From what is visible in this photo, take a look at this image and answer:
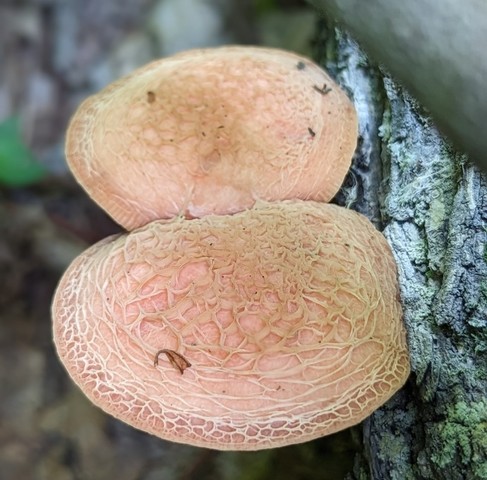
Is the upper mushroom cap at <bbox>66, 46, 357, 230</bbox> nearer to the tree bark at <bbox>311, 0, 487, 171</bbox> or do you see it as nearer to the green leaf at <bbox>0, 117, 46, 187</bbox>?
the tree bark at <bbox>311, 0, 487, 171</bbox>

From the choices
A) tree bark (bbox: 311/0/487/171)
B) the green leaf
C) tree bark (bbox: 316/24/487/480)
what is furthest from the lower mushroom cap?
the green leaf

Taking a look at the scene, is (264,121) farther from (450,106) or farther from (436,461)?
(450,106)

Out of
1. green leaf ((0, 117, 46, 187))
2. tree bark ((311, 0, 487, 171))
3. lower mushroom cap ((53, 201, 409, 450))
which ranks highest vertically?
tree bark ((311, 0, 487, 171))

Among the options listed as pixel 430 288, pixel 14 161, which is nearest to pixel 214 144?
pixel 430 288

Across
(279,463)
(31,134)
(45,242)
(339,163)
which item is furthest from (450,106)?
(31,134)

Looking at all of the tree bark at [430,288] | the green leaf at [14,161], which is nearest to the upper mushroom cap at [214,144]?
the tree bark at [430,288]

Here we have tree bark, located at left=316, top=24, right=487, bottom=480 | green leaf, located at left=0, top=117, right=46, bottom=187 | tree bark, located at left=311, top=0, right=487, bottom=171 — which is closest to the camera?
tree bark, located at left=311, top=0, right=487, bottom=171

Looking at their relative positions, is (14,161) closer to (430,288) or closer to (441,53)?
(430,288)
